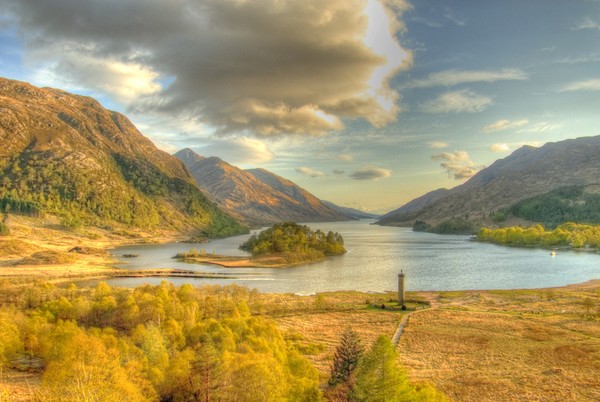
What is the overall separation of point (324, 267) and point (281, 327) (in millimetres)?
103935

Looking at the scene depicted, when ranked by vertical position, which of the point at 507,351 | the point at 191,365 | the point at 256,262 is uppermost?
the point at 191,365

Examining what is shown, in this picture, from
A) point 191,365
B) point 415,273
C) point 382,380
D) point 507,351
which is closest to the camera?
point 382,380

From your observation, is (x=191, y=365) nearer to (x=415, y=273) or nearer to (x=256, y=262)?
(x=415, y=273)

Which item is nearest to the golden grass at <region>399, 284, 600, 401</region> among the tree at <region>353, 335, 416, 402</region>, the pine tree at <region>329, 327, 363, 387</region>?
the pine tree at <region>329, 327, 363, 387</region>

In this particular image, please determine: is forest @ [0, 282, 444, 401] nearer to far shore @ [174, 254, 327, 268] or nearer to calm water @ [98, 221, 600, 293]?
calm water @ [98, 221, 600, 293]

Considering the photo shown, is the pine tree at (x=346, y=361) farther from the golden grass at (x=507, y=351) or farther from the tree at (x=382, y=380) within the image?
the golden grass at (x=507, y=351)

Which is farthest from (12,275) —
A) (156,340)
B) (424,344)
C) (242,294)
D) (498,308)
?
(498,308)

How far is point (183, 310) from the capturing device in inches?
2366

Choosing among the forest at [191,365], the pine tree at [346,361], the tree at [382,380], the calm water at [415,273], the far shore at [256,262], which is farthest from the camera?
the far shore at [256,262]

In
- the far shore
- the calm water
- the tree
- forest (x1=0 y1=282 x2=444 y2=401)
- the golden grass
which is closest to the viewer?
forest (x1=0 y1=282 x2=444 y2=401)

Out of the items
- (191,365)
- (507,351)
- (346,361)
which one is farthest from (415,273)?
(191,365)

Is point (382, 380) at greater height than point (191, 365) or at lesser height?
greater

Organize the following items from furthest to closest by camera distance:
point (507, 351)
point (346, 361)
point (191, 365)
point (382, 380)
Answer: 1. point (507, 351)
2. point (346, 361)
3. point (191, 365)
4. point (382, 380)

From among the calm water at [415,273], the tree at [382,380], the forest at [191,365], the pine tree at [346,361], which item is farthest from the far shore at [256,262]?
the tree at [382,380]
